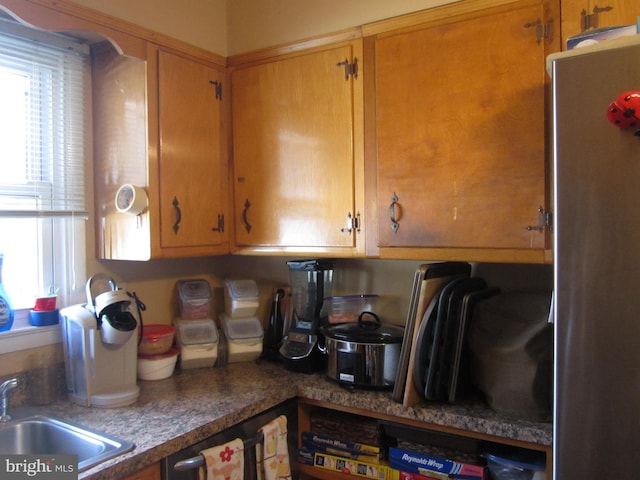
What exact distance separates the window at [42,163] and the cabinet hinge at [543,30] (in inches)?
59.8

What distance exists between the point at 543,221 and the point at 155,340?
1370mm

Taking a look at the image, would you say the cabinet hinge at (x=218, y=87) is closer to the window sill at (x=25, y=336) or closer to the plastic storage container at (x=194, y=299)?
the plastic storage container at (x=194, y=299)

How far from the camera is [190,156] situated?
194 centimetres

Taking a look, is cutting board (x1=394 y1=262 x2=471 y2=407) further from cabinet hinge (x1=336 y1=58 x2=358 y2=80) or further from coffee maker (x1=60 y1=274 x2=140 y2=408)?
coffee maker (x1=60 y1=274 x2=140 y2=408)

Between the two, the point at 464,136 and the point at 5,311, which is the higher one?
the point at 464,136

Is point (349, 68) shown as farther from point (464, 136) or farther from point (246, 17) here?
point (246, 17)

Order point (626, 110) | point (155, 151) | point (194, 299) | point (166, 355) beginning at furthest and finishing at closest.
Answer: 1. point (194, 299)
2. point (166, 355)
3. point (155, 151)
4. point (626, 110)

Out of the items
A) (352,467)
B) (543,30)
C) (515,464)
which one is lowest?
(352,467)

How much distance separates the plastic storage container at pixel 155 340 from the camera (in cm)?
188

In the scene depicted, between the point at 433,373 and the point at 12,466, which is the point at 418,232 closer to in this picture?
the point at 433,373

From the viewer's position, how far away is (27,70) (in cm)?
174

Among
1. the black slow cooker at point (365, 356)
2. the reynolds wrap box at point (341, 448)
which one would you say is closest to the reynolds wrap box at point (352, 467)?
the reynolds wrap box at point (341, 448)

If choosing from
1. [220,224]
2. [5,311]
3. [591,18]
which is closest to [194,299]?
[220,224]

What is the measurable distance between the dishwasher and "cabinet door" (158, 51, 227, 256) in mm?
661
